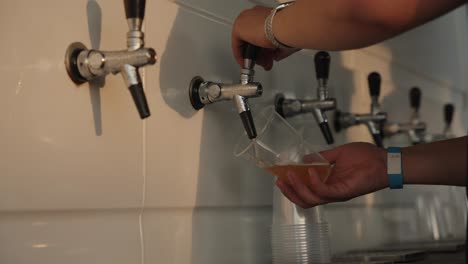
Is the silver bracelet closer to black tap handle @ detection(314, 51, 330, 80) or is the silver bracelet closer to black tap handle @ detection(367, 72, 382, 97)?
black tap handle @ detection(314, 51, 330, 80)

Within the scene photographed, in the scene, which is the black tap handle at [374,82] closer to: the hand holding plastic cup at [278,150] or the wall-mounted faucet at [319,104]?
the wall-mounted faucet at [319,104]

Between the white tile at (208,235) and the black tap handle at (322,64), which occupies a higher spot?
the black tap handle at (322,64)

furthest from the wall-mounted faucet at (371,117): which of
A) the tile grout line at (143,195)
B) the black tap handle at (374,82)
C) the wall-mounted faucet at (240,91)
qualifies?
the tile grout line at (143,195)

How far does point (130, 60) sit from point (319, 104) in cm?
44

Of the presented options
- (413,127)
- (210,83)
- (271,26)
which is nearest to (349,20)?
(271,26)

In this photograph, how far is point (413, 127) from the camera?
138 centimetres

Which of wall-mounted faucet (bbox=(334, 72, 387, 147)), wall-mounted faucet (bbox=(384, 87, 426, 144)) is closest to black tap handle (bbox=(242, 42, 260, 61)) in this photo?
wall-mounted faucet (bbox=(334, 72, 387, 147))

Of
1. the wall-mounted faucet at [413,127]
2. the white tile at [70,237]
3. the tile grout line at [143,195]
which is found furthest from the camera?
the wall-mounted faucet at [413,127]

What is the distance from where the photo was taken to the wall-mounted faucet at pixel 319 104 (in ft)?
3.30

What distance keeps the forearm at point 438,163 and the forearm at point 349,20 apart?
0.17m

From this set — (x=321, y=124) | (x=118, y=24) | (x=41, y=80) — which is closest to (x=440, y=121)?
(x=321, y=124)

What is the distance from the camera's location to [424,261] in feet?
3.15

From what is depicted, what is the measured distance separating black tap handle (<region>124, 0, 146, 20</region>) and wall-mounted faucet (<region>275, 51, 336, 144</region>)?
42 cm

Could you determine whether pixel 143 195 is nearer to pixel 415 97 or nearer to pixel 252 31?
pixel 252 31
